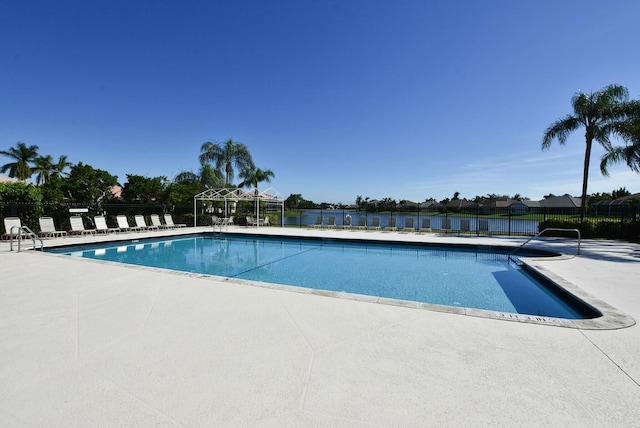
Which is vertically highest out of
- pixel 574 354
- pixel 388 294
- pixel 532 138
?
pixel 532 138

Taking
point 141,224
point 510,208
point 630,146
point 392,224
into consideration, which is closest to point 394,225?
point 392,224

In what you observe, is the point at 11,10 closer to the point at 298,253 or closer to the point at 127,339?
the point at 298,253

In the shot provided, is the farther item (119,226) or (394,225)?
(394,225)

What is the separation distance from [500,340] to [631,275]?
203 inches

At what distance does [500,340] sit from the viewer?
9.35 ft

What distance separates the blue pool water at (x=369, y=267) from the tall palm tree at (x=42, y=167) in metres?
40.2

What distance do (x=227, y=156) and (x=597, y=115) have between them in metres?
25.7

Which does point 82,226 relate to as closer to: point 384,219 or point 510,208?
point 384,219

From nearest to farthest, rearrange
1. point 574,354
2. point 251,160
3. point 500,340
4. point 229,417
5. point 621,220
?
point 229,417 < point 574,354 < point 500,340 < point 621,220 < point 251,160

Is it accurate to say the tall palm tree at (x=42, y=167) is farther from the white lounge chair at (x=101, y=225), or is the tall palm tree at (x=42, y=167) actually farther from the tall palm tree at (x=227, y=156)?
the white lounge chair at (x=101, y=225)

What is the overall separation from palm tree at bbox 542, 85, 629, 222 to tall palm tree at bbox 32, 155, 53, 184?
53.5 meters

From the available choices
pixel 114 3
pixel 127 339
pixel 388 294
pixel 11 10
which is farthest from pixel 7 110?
pixel 388 294

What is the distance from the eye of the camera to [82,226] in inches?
498

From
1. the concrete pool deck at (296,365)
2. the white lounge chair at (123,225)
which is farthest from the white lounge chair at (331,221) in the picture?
the concrete pool deck at (296,365)
